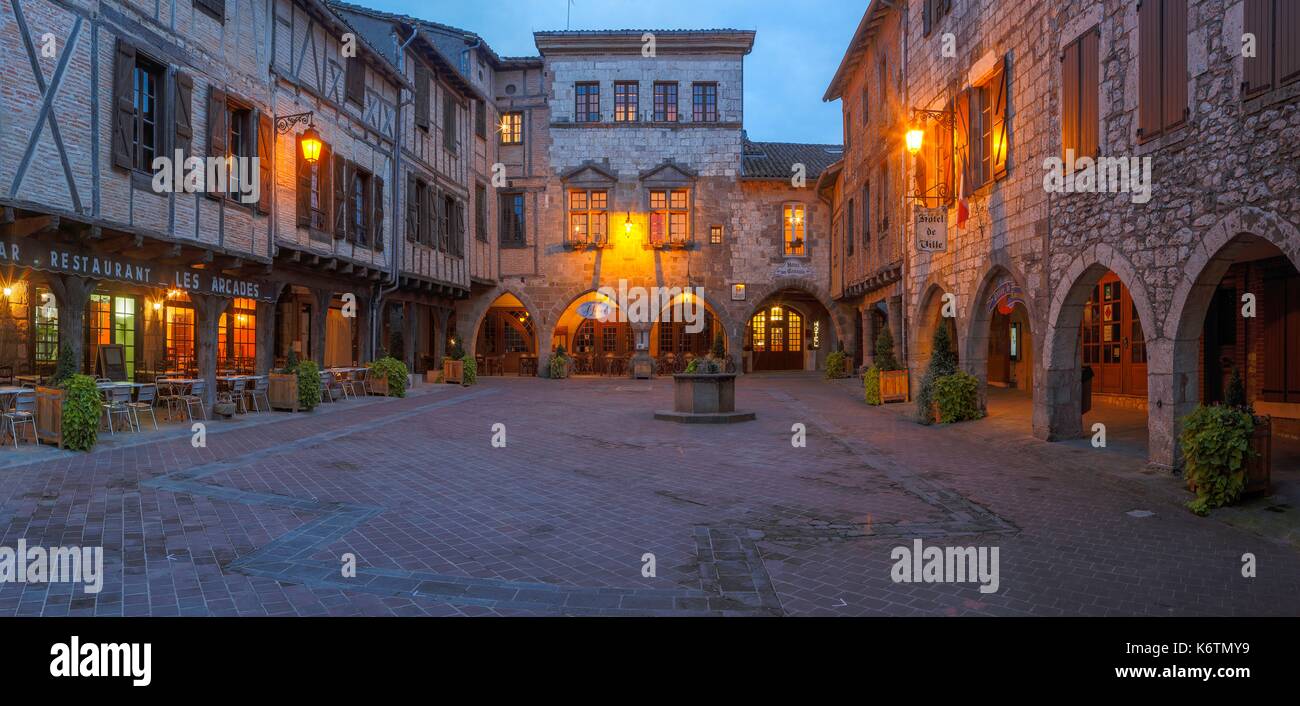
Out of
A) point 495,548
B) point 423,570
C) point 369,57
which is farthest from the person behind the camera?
point 369,57

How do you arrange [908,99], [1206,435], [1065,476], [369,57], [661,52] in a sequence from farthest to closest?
[661,52] < [369,57] < [908,99] < [1065,476] < [1206,435]

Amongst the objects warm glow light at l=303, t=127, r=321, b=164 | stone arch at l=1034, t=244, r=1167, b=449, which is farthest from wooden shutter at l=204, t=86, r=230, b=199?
stone arch at l=1034, t=244, r=1167, b=449

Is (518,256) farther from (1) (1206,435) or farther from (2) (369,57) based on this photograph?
(1) (1206,435)

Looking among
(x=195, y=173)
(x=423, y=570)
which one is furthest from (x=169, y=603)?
(x=195, y=173)

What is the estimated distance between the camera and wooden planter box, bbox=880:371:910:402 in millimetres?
15562

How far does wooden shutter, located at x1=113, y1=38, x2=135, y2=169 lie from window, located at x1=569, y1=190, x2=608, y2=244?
16.1m

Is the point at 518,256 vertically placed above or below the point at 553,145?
below

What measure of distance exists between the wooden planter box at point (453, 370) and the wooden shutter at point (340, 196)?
6.31 m

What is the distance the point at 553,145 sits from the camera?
25.9 metres

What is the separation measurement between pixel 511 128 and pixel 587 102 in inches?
119

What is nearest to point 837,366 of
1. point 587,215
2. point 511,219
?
point 587,215

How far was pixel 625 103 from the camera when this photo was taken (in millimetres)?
26062

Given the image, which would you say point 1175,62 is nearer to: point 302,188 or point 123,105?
point 123,105

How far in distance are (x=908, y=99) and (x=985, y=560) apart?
13.2m
